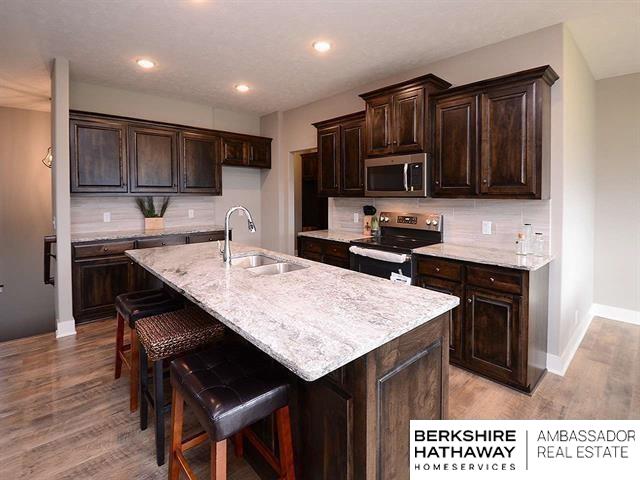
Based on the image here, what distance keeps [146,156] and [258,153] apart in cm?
168

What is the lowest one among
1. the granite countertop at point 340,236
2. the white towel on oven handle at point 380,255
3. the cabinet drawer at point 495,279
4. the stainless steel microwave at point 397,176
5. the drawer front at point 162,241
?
the cabinet drawer at point 495,279

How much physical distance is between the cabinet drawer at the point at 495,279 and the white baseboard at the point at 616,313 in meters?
2.47

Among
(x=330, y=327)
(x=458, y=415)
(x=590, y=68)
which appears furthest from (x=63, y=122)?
(x=590, y=68)

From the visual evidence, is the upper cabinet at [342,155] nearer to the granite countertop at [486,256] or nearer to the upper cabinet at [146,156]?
the granite countertop at [486,256]

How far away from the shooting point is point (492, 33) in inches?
113

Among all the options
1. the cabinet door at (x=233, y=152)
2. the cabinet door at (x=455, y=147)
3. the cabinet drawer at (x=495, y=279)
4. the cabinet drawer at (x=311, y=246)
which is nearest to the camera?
the cabinet drawer at (x=495, y=279)

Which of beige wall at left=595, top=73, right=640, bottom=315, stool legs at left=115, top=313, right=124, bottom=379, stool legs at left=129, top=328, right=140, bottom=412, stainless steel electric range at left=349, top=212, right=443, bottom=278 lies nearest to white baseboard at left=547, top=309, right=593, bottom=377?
beige wall at left=595, top=73, right=640, bottom=315

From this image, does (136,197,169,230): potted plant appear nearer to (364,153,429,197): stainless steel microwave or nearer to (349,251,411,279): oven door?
(349,251,411,279): oven door

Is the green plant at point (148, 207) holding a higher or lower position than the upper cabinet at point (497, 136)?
lower

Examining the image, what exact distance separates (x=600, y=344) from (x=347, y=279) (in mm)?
2934

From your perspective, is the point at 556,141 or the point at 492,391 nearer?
the point at 492,391

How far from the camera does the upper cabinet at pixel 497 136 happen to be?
2586 millimetres

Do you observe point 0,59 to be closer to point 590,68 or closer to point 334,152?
point 334,152

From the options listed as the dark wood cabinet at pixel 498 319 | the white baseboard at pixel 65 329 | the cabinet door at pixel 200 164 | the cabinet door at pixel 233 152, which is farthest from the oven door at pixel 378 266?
the white baseboard at pixel 65 329
